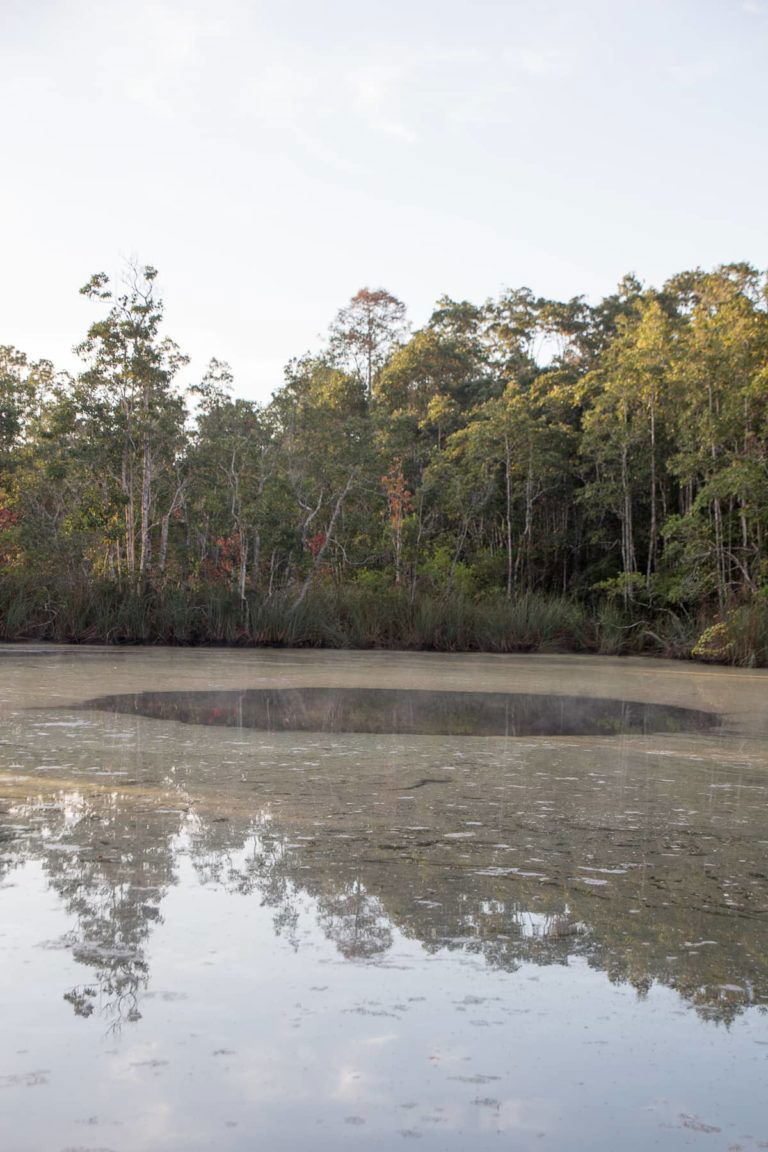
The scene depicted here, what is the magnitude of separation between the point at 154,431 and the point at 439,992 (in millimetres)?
16268

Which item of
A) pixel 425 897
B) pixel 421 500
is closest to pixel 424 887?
pixel 425 897

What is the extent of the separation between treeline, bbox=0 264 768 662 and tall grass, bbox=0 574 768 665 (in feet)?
0.11

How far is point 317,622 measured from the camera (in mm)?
14461

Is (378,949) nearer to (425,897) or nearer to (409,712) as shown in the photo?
(425,897)

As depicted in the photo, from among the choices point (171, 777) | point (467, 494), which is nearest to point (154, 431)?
point (467, 494)

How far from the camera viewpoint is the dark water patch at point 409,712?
5699 mm

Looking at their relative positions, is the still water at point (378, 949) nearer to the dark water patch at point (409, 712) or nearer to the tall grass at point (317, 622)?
the dark water patch at point (409, 712)

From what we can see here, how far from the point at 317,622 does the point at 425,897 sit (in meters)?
12.1

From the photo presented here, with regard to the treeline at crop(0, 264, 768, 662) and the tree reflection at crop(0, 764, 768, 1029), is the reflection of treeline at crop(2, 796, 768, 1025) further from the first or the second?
the treeline at crop(0, 264, 768, 662)

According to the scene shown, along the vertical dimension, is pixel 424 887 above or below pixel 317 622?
below

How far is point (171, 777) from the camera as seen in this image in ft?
12.9

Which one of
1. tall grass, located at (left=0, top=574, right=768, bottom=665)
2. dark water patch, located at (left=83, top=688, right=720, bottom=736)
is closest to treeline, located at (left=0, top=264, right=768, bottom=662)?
tall grass, located at (left=0, top=574, right=768, bottom=665)

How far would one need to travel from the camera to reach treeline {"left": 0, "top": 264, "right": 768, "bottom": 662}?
14719mm

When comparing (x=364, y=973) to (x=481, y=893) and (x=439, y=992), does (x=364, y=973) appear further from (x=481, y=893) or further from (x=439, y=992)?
(x=481, y=893)
